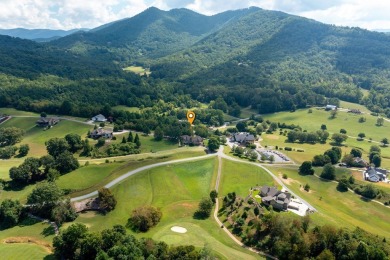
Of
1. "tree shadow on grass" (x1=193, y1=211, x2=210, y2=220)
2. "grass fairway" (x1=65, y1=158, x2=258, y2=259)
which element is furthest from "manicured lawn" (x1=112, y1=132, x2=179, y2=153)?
"tree shadow on grass" (x1=193, y1=211, x2=210, y2=220)

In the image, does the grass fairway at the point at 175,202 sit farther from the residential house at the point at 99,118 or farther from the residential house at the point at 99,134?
the residential house at the point at 99,118

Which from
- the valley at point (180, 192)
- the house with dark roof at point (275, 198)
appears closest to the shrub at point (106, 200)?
the valley at point (180, 192)

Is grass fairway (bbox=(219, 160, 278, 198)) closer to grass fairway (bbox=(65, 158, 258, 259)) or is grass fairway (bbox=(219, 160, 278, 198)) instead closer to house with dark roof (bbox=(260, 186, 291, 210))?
grass fairway (bbox=(65, 158, 258, 259))

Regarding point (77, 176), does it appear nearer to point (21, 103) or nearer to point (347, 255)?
point (347, 255)

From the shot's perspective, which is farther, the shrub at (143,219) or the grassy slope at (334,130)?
the grassy slope at (334,130)

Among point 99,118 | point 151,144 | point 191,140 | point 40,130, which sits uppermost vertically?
point 99,118

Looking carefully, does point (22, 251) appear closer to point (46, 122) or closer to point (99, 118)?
point (46, 122)

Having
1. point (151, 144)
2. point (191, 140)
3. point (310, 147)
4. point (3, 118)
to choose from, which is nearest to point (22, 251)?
point (151, 144)
